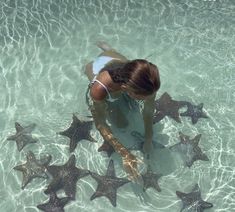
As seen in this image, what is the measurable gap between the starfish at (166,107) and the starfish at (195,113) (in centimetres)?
15

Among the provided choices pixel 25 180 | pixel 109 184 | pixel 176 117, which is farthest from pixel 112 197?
pixel 176 117

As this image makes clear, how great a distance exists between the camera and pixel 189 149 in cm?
725

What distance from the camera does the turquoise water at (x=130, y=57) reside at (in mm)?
6930

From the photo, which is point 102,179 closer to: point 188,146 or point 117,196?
point 117,196

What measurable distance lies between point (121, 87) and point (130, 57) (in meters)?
3.21

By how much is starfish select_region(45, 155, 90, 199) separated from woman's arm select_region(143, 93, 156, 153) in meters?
1.06

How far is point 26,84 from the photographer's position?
827cm

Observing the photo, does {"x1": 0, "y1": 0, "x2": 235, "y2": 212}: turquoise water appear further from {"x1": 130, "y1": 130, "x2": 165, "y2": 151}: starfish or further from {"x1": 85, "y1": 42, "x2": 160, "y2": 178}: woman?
{"x1": 85, "y1": 42, "x2": 160, "y2": 178}: woman

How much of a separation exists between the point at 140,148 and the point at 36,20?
3.94m

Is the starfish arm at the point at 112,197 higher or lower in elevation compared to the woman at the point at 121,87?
lower

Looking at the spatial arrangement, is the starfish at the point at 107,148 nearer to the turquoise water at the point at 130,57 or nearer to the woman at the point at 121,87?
the turquoise water at the point at 130,57

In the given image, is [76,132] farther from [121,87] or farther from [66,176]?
[121,87]

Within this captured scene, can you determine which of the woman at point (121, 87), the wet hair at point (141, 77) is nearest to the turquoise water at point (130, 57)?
the woman at point (121, 87)

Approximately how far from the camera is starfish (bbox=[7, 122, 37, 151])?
7.33 m
